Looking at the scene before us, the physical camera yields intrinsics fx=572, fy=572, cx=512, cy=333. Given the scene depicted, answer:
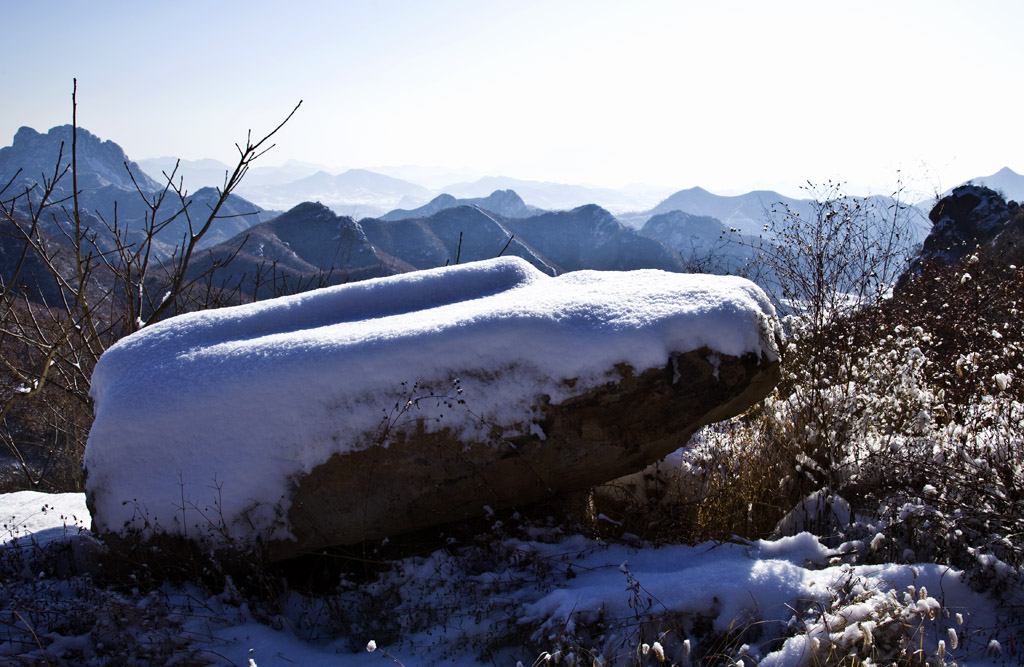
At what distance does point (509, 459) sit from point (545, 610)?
2.00 feet

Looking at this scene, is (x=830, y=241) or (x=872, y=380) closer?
(x=872, y=380)

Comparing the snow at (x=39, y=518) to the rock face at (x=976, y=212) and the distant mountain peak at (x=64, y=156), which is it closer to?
the rock face at (x=976, y=212)

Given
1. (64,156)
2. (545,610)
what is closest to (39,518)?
(545,610)

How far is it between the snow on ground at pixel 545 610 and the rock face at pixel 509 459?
250mm

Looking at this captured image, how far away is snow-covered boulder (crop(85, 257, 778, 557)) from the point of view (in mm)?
2324

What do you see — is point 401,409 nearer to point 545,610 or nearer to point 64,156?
point 545,610

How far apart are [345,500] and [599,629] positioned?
1116 millimetres

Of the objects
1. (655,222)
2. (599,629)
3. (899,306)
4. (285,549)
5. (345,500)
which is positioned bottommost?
(599,629)

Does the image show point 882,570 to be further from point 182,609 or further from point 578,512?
→ point 182,609

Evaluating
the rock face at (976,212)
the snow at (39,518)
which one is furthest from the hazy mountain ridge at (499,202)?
the snow at (39,518)

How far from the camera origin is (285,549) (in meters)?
2.40

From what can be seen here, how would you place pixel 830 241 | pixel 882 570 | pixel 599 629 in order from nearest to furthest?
1. pixel 599 629
2. pixel 882 570
3. pixel 830 241

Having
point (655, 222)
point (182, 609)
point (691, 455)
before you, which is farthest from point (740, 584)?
point (655, 222)

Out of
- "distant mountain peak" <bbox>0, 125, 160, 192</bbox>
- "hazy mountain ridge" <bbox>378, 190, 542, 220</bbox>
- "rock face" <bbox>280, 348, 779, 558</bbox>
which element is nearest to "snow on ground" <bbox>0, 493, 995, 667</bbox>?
"rock face" <bbox>280, 348, 779, 558</bbox>
